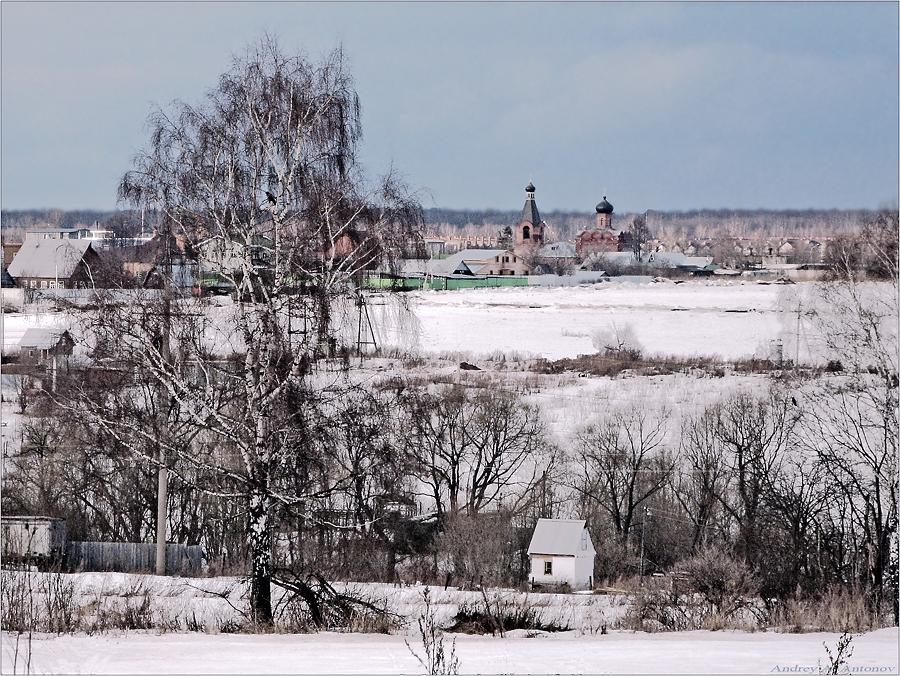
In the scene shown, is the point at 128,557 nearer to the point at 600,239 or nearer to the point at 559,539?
the point at 559,539

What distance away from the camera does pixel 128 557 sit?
17.4 meters

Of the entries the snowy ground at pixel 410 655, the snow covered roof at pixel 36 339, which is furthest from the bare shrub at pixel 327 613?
the snow covered roof at pixel 36 339

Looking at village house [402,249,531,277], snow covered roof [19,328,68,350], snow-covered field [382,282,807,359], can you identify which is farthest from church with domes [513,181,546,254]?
snow covered roof [19,328,68,350]

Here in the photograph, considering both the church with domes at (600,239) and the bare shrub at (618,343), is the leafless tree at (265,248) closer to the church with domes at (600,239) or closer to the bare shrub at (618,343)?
the bare shrub at (618,343)

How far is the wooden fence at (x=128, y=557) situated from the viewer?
17.2m

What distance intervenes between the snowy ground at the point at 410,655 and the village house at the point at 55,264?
15.0 ft

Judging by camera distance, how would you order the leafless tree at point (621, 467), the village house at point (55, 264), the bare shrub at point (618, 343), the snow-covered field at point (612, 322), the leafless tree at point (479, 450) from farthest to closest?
the snow-covered field at point (612, 322) → the bare shrub at point (618, 343) → the leafless tree at point (479, 450) → the leafless tree at point (621, 467) → the village house at point (55, 264)

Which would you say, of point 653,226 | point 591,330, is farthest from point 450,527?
point 653,226

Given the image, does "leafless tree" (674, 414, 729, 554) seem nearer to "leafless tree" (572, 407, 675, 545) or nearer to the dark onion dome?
"leafless tree" (572, 407, 675, 545)

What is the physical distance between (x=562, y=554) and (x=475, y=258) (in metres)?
85.2

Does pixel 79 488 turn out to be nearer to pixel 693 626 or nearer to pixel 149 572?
pixel 149 572

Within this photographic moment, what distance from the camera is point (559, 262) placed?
10056cm

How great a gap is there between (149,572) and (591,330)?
26.6 metres

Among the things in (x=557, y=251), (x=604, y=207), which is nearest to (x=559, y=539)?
(x=557, y=251)
